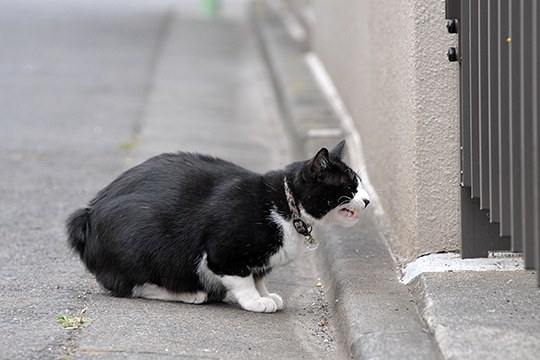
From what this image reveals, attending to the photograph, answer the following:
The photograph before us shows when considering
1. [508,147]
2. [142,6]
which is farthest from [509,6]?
[142,6]

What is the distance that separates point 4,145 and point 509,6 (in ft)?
16.2

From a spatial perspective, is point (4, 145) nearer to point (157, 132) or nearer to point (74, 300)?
point (157, 132)

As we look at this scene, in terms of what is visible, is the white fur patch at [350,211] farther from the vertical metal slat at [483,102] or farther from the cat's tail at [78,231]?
the cat's tail at [78,231]

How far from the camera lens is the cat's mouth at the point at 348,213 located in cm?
465

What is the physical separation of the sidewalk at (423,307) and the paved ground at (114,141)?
0.21 meters

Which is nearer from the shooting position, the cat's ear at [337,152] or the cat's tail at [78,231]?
the cat's ear at [337,152]

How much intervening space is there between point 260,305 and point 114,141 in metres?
3.71

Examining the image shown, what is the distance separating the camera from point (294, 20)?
46.8 ft

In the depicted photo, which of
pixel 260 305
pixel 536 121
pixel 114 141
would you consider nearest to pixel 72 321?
pixel 260 305

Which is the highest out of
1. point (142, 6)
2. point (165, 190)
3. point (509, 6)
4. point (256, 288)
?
point (509, 6)

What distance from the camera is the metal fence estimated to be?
3.74m

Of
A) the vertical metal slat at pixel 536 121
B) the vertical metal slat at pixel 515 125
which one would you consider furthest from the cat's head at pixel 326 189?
the vertical metal slat at pixel 536 121

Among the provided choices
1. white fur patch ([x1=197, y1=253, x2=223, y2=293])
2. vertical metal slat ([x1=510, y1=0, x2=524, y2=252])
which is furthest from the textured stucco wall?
white fur patch ([x1=197, y1=253, x2=223, y2=293])

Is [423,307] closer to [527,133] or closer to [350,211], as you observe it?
[350,211]
